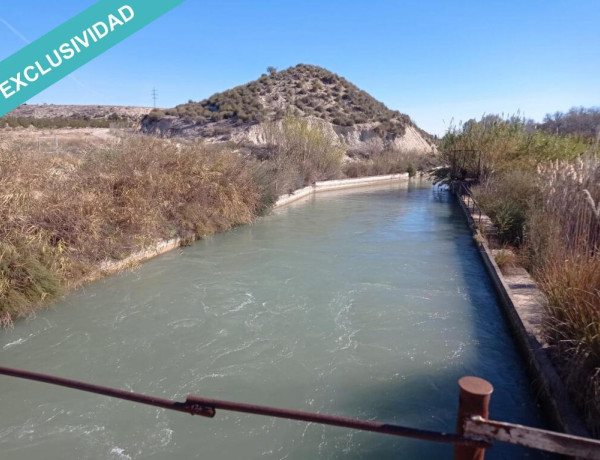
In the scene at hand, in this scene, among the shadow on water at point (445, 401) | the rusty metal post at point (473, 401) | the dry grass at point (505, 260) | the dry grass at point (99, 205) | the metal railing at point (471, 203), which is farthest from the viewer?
the metal railing at point (471, 203)

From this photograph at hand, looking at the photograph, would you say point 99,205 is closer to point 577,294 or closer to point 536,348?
point 536,348

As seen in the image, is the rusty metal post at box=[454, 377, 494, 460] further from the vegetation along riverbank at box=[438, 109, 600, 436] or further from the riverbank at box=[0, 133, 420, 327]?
the riverbank at box=[0, 133, 420, 327]

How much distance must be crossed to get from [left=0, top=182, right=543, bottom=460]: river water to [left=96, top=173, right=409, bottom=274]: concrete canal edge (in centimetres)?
28

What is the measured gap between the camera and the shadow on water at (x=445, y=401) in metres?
4.02

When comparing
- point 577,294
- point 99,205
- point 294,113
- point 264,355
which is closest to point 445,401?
point 577,294

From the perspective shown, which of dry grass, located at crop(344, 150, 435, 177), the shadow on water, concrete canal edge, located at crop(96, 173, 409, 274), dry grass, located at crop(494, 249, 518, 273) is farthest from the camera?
dry grass, located at crop(344, 150, 435, 177)

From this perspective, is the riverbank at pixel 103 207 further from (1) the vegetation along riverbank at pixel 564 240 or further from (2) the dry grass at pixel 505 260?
(2) the dry grass at pixel 505 260

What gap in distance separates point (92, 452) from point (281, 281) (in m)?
5.17

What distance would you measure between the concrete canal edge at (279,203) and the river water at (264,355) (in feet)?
0.90

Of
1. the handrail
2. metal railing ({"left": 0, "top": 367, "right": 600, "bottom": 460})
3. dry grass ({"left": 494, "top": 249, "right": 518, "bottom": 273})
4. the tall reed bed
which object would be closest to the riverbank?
the handrail

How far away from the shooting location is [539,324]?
218 inches

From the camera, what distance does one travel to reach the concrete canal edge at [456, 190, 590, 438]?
3.75m

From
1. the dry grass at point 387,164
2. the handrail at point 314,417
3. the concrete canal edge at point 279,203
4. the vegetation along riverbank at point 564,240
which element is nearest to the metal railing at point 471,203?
the vegetation along riverbank at point 564,240

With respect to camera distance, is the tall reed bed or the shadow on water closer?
the tall reed bed
